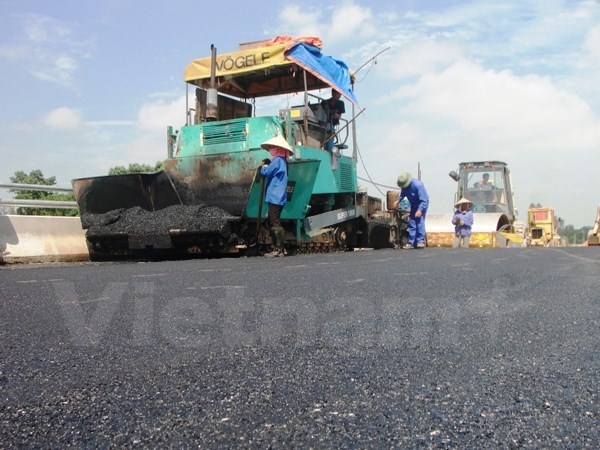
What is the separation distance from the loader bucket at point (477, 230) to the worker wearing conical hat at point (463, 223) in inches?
23.5

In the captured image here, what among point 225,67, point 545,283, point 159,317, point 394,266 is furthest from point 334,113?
point 159,317

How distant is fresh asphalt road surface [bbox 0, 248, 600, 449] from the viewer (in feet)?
4.49

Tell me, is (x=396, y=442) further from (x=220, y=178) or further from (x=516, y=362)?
(x=220, y=178)

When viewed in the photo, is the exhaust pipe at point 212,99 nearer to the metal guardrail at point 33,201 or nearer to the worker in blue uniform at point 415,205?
the metal guardrail at point 33,201

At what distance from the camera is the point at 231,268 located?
17.3ft

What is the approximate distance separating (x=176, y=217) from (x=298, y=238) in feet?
5.57

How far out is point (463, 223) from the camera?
1192 centimetres

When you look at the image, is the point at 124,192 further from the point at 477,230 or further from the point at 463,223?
the point at 477,230

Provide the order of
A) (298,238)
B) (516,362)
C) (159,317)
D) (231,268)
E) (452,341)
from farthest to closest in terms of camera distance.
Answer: (298,238), (231,268), (159,317), (452,341), (516,362)

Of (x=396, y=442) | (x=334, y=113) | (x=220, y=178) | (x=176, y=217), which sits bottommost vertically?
(x=396, y=442)

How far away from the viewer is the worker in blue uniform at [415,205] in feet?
35.0

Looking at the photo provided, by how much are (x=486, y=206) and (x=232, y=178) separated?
9.17 metres

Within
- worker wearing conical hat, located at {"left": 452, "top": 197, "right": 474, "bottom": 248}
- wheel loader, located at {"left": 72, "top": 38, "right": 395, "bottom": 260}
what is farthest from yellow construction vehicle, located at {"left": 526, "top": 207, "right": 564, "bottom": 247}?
wheel loader, located at {"left": 72, "top": 38, "right": 395, "bottom": 260}

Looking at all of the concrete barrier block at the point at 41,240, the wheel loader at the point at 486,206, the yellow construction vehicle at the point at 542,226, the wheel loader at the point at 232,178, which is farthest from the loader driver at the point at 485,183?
the concrete barrier block at the point at 41,240
